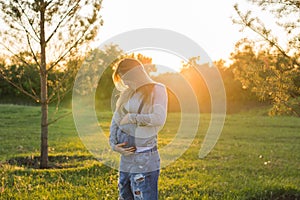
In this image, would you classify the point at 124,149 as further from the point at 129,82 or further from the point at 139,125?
the point at 129,82

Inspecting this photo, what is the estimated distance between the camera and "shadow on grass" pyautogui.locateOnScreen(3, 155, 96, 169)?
293 inches

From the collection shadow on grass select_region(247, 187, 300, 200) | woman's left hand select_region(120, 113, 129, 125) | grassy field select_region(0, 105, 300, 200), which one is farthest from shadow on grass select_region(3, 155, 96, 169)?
woman's left hand select_region(120, 113, 129, 125)

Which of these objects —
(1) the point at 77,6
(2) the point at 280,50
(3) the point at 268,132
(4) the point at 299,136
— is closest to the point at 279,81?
(2) the point at 280,50

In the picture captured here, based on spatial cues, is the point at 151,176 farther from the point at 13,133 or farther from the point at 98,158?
the point at 13,133

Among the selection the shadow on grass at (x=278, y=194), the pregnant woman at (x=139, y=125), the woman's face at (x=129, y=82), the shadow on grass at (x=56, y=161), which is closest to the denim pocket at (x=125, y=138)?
the pregnant woman at (x=139, y=125)

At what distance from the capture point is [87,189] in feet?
18.3

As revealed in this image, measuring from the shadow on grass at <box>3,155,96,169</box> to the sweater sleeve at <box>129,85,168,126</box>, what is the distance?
14.3 ft

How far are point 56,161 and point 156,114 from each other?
5294 millimetres

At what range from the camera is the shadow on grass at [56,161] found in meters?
7.43

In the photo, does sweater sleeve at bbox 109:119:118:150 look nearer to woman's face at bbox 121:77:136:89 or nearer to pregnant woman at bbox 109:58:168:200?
pregnant woman at bbox 109:58:168:200

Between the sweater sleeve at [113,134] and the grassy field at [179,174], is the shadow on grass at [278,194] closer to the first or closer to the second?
the grassy field at [179,174]

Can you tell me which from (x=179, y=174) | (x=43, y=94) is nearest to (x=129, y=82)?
(x=179, y=174)

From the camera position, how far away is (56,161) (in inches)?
318

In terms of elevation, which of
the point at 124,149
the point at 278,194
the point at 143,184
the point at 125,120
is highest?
the point at 125,120
